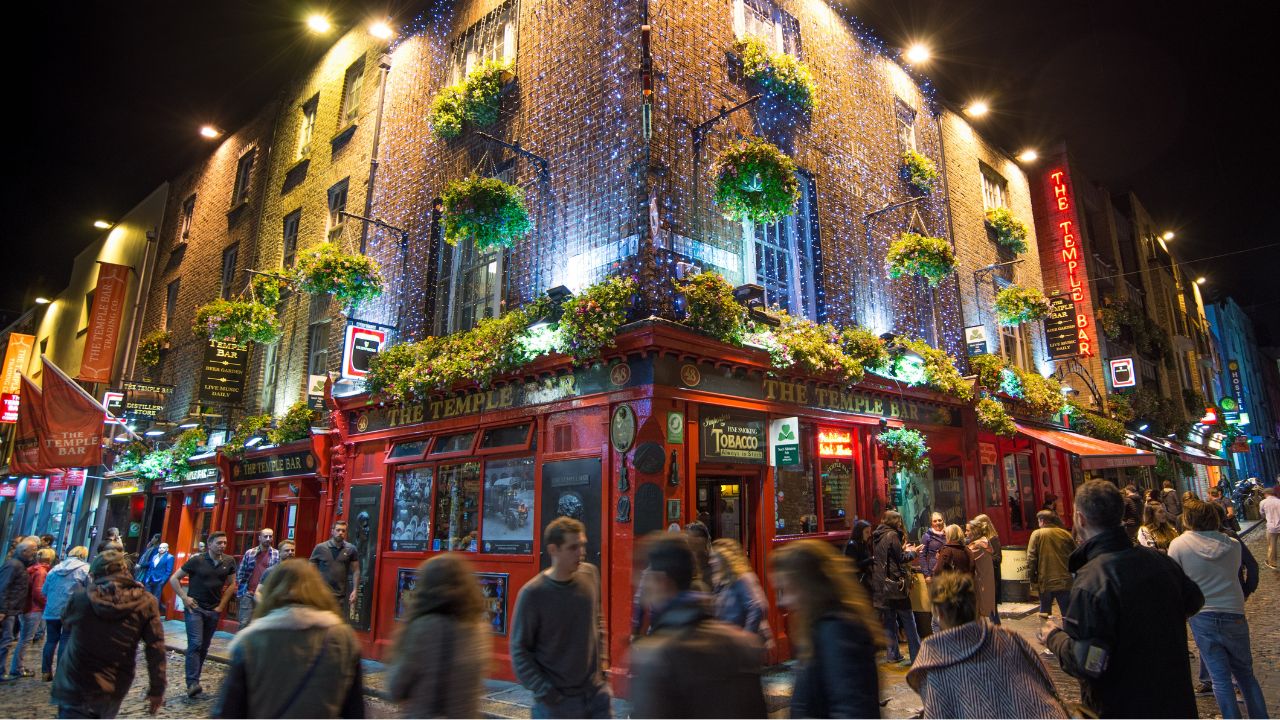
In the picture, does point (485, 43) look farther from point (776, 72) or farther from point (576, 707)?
point (576, 707)

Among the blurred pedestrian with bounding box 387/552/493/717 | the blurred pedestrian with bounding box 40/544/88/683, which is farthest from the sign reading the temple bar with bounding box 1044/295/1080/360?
the blurred pedestrian with bounding box 40/544/88/683

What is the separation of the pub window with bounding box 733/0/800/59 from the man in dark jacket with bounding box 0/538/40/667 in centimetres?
1444

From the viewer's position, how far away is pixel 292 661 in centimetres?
335

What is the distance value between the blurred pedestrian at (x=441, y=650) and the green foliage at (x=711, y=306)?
630 centimetres

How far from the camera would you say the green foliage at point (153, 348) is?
69.4ft

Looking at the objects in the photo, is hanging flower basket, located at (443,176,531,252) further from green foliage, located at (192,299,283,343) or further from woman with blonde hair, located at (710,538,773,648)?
woman with blonde hair, located at (710,538,773,648)

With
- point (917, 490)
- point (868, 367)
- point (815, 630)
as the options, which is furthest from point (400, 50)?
point (815, 630)

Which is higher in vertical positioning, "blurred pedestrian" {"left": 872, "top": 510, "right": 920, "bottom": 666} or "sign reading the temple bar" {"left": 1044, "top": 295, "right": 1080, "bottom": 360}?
"sign reading the temple bar" {"left": 1044, "top": 295, "right": 1080, "bottom": 360}

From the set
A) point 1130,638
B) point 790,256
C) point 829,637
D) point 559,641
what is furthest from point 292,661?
point 790,256

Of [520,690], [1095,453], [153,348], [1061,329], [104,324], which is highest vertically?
[104,324]

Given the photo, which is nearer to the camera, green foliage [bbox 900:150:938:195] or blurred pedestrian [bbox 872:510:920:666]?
blurred pedestrian [bbox 872:510:920:666]

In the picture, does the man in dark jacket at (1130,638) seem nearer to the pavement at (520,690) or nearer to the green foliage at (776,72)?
the pavement at (520,690)

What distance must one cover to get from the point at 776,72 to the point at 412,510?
1023 centimetres

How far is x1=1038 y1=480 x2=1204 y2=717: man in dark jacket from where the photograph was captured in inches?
133
